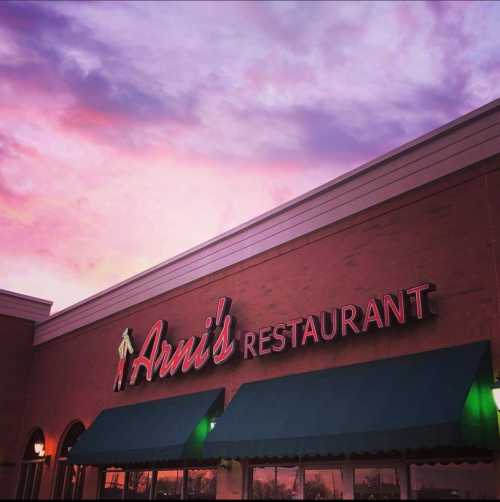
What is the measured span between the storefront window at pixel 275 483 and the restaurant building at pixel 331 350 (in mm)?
34

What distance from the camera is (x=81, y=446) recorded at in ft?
57.4

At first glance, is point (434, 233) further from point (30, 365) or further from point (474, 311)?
point (30, 365)

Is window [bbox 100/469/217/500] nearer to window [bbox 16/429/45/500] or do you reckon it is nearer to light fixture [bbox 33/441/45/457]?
light fixture [bbox 33/441/45/457]

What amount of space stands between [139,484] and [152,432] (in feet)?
7.76

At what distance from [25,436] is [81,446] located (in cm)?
709

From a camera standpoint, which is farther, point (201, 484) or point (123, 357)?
point (123, 357)

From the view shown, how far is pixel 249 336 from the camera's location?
47.0 feet

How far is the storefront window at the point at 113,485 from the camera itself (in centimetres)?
1723

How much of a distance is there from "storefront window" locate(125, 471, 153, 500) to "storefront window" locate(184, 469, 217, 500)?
1685 millimetres

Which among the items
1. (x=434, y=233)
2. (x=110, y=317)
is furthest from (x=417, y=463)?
(x=110, y=317)

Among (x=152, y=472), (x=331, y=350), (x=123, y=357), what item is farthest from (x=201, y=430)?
(x=123, y=357)

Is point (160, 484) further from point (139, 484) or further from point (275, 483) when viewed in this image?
point (275, 483)

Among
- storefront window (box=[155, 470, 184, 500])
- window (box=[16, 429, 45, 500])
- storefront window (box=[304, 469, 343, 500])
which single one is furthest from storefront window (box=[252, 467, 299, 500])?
window (box=[16, 429, 45, 500])

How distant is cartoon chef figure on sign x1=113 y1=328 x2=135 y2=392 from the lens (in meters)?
18.2
